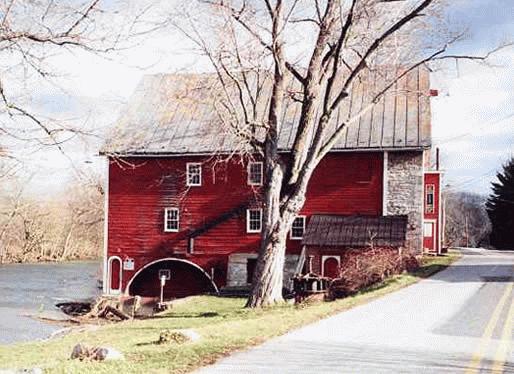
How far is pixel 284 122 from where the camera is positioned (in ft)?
107

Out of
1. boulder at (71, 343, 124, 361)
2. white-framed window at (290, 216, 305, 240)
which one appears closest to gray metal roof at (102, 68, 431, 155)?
white-framed window at (290, 216, 305, 240)

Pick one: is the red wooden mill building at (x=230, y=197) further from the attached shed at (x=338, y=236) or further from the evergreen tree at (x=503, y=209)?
the evergreen tree at (x=503, y=209)

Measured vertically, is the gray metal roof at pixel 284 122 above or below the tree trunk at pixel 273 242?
above

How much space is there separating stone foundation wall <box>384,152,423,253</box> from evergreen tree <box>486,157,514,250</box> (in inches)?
1137

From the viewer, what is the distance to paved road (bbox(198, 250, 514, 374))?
881cm

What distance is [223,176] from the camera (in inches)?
1260

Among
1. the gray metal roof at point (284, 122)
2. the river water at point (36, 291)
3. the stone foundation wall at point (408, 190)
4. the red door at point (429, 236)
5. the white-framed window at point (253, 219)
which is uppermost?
the gray metal roof at point (284, 122)

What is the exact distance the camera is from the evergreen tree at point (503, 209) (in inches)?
2238

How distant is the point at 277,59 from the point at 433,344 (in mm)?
9835

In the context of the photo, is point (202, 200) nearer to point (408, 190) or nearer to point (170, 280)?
point (170, 280)

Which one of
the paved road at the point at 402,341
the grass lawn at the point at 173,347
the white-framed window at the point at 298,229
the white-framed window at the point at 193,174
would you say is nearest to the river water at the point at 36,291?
the grass lawn at the point at 173,347

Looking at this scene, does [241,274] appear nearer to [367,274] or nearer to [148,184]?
[148,184]

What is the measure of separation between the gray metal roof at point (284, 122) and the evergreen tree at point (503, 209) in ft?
90.4

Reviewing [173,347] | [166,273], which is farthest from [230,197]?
[173,347]
